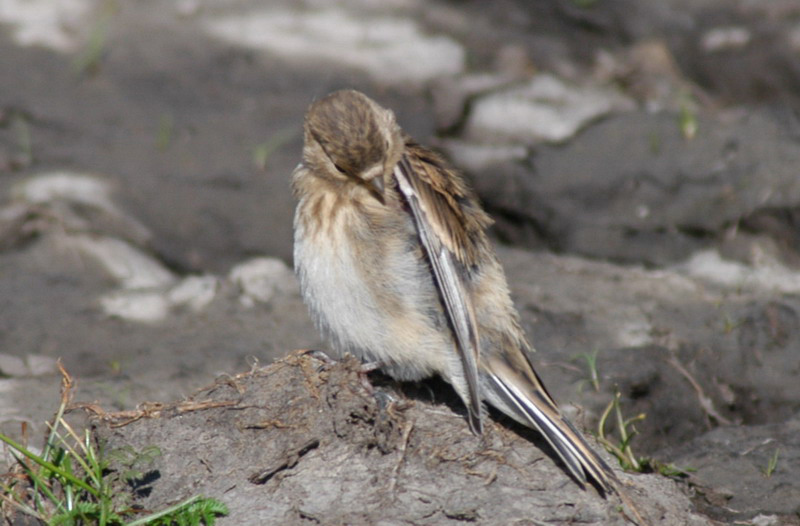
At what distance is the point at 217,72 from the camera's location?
10391 mm

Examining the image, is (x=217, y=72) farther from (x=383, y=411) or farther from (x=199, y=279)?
(x=383, y=411)

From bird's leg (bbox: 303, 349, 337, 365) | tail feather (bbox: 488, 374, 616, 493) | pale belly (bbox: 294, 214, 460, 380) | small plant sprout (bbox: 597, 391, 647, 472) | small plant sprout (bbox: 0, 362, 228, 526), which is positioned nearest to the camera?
small plant sprout (bbox: 0, 362, 228, 526)

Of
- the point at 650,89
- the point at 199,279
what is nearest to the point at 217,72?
the point at 199,279

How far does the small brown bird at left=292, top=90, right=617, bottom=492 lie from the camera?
4.84m

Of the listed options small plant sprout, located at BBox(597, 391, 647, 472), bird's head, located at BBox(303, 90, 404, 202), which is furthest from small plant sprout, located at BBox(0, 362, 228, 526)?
small plant sprout, located at BBox(597, 391, 647, 472)

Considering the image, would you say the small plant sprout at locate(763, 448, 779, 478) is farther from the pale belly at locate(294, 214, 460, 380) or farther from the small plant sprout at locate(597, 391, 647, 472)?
the pale belly at locate(294, 214, 460, 380)

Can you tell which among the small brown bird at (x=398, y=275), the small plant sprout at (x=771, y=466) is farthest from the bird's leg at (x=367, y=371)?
the small plant sprout at (x=771, y=466)

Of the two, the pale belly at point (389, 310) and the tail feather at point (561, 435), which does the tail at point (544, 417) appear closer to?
the tail feather at point (561, 435)

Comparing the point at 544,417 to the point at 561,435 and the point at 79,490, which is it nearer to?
the point at 561,435

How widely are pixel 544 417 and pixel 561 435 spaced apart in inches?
4.4

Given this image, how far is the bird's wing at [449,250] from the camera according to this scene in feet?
15.6

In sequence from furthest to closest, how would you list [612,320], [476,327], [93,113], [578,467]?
1. [93,113]
2. [612,320]
3. [476,327]
4. [578,467]

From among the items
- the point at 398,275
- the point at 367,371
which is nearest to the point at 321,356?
the point at 367,371

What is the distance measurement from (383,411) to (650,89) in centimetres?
654
